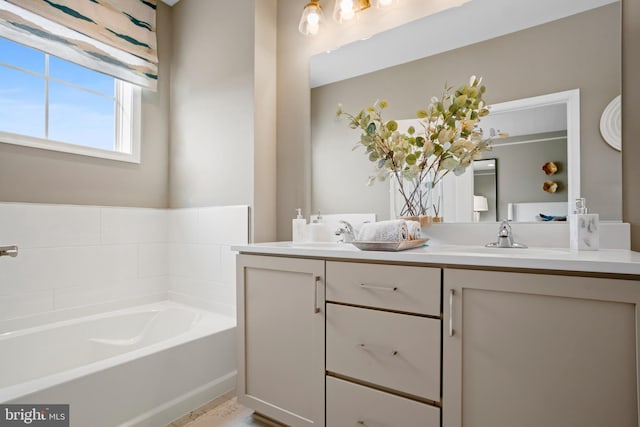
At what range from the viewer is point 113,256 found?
2.23 m

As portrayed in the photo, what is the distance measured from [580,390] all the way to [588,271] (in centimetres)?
32

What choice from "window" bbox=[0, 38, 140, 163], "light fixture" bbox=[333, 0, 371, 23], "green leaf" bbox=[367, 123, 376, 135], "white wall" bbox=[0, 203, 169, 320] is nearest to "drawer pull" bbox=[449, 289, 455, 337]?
"green leaf" bbox=[367, 123, 376, 135]

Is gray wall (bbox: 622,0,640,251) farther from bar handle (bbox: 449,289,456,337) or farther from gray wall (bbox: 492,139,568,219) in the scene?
bar handle (bbox: 449,289,456,337)

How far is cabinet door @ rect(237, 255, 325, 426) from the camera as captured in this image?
133 centimetres

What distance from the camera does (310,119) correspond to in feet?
6.74

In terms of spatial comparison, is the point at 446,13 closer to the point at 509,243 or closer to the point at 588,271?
the point at 509,243

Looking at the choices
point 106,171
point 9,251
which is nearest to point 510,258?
point 9,251

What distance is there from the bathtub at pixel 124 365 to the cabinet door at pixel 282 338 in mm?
324

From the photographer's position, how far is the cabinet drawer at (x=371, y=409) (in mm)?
1085

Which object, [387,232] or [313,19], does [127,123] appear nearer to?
[313,19]

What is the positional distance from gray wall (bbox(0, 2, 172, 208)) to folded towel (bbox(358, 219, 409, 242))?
184 cm

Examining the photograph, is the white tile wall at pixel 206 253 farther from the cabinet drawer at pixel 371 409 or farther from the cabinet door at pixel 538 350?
the cabinet door at pixel 538 350

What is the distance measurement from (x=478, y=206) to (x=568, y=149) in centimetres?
40

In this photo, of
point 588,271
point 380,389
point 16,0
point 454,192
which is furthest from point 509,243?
point 16,0
